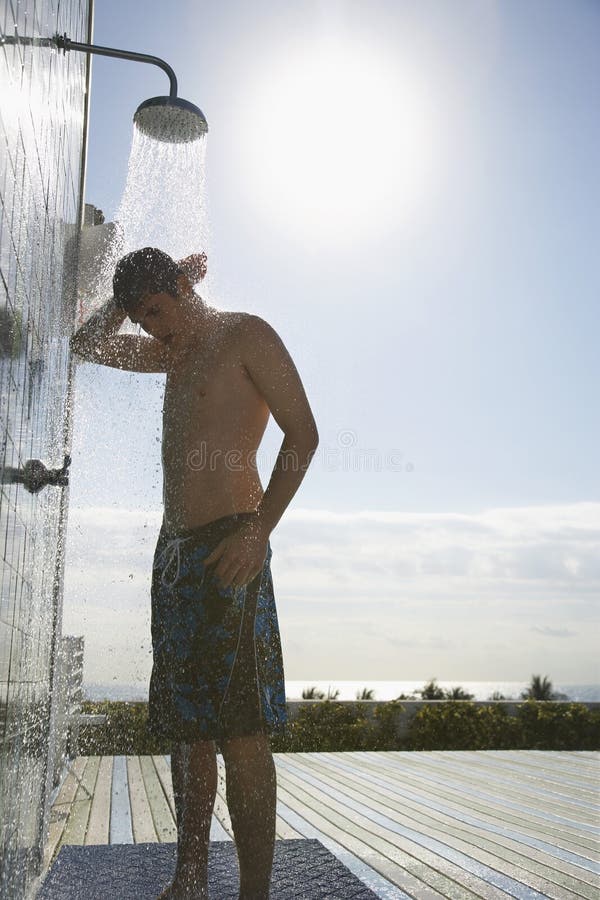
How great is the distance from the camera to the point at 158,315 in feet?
5.96

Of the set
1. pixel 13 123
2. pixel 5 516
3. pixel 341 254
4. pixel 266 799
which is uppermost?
pixel 341 254

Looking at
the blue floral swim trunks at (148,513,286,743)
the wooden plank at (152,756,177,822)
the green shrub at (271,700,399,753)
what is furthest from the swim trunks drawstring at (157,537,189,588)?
the green shrub at (271,700,399,753)

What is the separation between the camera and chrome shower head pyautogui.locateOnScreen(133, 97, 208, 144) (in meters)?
2.27

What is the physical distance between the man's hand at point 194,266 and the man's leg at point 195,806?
1.09 meters

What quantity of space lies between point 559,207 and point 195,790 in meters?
5.08

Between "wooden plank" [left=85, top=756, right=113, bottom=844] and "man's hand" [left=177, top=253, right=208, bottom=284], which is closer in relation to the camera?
"man's hand" [left=177, top=253, right=208, bottom=284]

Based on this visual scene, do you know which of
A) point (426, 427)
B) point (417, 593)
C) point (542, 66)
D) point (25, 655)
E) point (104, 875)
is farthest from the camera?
point (417, 593)

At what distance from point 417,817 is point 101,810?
123cm

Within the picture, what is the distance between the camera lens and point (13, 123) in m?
1.02

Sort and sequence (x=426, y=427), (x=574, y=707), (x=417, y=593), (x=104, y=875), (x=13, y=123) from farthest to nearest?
(x=417, y=593), (x=426, y=427), (x=574, y=707), (x=104, y=875), (x=13, y=123)

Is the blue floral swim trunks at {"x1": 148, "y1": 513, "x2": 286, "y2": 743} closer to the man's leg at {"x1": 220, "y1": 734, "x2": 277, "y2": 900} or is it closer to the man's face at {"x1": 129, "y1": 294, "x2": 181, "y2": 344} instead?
the man's leg at {"x1": 220, "y1": 734, "x2": 277, "y2": 900}

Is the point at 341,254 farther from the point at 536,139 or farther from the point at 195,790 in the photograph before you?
the point at 195,790

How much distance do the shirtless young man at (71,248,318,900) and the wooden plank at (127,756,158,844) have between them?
0.97 metres

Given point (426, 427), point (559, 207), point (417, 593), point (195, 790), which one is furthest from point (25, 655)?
point (417, 593)
